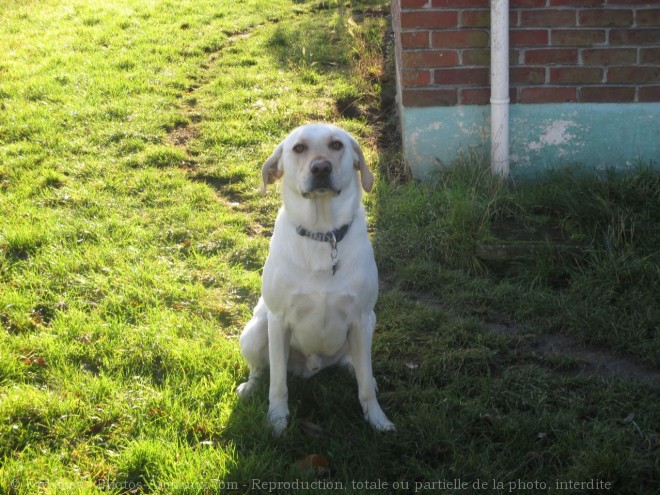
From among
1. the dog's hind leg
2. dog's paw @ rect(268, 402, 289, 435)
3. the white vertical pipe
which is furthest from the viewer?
the white vertical pipe

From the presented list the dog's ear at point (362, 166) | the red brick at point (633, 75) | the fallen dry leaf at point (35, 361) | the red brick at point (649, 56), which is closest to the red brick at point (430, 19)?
the red brick at point (633, 75)

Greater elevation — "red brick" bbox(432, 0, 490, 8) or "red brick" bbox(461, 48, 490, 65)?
"red brick" bbox(432, 0, 490, 8)

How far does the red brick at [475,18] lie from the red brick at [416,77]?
0.42 meters

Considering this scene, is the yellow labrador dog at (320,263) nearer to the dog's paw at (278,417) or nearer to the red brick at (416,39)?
the dog's paw at (278,417)

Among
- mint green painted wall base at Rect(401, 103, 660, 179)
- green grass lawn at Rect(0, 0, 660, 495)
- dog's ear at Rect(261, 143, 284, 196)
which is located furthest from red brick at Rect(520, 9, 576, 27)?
dog's ear at Rect(261, 143, 284, 196)

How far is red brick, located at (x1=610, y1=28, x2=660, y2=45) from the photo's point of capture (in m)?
4.89

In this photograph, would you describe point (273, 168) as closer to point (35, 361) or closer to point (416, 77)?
point (35, 361)

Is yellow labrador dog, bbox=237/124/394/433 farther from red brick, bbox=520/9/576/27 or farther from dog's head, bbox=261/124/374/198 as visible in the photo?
red brick, bbox=520/9/576/27

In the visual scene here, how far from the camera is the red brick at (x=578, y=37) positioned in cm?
496

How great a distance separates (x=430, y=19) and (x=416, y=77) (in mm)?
396

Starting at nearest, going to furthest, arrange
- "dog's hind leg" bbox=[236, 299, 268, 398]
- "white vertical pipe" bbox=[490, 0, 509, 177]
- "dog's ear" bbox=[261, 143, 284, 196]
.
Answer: "dog's ear" bbox=[261, 143, 284, 196]
"dog's hind leg" bbox=[236, 299, 268, 398]
"white vertical pipe" bbox=[490, 0, 509, 177]

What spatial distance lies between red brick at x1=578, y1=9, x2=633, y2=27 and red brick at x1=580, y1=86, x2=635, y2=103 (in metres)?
0.41

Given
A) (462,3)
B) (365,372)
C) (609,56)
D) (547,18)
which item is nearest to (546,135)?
(609,56)

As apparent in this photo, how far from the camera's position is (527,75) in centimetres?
511
